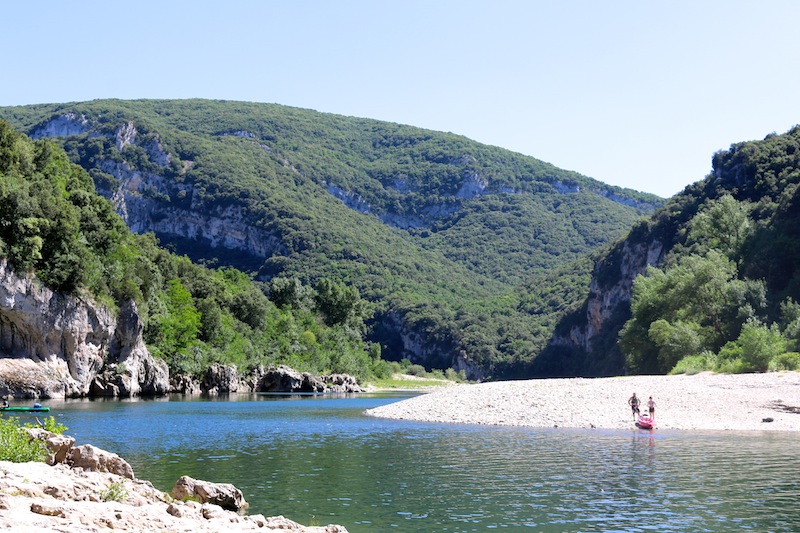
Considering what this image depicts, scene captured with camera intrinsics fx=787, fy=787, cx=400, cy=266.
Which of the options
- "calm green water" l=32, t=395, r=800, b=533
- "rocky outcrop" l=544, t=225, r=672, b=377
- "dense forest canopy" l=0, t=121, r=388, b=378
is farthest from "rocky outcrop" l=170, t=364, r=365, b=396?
"calm green water" l=32, t=395, r=800, b=533

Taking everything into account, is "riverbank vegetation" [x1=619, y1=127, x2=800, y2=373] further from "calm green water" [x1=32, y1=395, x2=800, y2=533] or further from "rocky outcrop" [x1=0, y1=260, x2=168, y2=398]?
"rocky outcrop" [x1=0, y1=260, x2=168, y2=398]

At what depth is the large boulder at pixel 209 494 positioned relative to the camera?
18281mm

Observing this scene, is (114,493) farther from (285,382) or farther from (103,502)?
(285,382)

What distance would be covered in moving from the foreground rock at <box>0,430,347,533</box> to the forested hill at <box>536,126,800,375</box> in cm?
4678

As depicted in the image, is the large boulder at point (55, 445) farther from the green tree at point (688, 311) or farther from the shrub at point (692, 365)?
the green tree at point (688, 311)

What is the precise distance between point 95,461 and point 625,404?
33172 mm

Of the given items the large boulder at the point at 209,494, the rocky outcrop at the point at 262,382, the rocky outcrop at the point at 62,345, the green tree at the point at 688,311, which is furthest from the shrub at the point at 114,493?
the rocky outcrop at the point at 262,382

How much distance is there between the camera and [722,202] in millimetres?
102500

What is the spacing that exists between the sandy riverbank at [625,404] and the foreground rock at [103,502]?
86.3 feet

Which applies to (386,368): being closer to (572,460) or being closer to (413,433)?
(413,433)

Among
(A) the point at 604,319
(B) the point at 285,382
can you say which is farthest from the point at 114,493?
(A) the point at 604,319

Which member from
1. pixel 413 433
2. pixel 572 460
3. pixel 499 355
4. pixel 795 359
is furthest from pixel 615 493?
pixel 499 355

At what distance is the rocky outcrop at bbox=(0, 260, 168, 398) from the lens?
211ft

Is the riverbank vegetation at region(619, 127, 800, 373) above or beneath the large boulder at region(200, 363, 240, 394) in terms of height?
above
